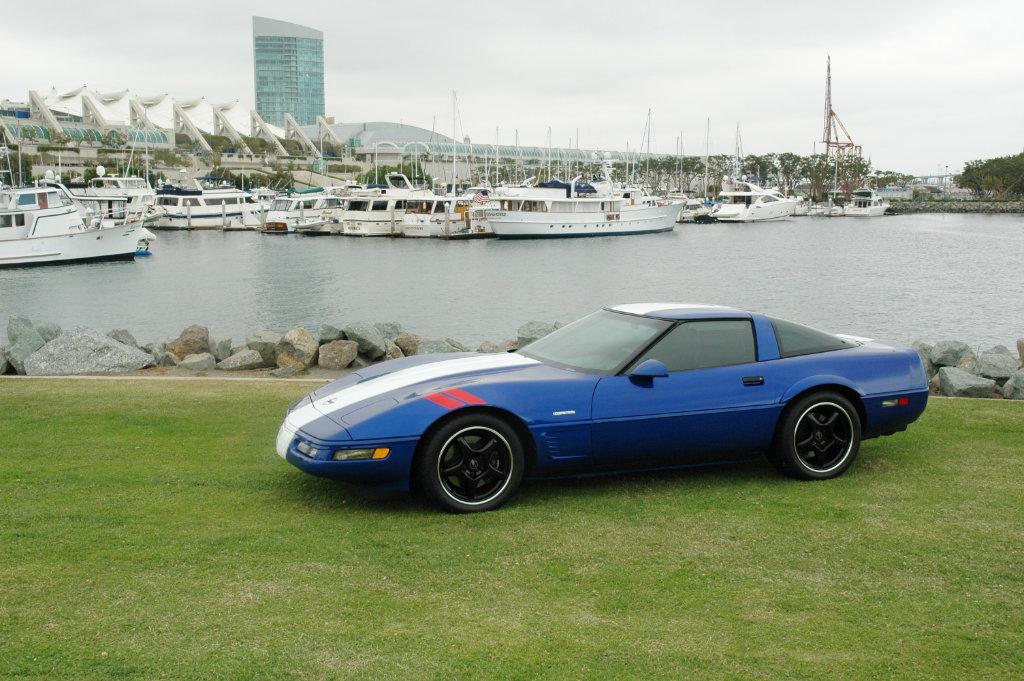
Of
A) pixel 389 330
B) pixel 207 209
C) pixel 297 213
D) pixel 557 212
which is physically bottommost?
pixel 389 330

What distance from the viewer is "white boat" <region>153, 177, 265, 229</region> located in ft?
262

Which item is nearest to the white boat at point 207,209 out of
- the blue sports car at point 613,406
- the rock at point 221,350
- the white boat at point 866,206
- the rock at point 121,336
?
the rock at point 121,336

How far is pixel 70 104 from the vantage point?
166m

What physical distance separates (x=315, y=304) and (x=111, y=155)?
394ft

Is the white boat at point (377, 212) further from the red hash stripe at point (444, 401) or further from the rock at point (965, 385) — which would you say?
the red hash stripe at point (444, 401)

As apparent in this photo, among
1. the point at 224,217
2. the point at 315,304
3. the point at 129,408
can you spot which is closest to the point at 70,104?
the point at 224,217

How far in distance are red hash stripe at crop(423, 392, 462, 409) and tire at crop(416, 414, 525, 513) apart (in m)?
0.09

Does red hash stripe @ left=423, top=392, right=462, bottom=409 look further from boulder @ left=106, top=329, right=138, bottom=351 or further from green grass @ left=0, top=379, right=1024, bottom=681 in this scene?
boulder @ left=106, top=329, right=138, bottom=351

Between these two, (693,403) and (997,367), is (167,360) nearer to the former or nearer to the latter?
(693,403)

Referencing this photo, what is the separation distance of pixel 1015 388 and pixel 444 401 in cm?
865

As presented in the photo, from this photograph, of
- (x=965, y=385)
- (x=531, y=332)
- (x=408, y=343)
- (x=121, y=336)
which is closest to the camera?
(x=965, y=385)

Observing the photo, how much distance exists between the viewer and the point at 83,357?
12.1 m

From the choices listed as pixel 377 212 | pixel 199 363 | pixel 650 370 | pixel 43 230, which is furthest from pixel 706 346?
pixel 377 212

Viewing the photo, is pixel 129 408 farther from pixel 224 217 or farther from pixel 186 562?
pixel 224 217
